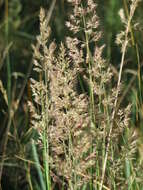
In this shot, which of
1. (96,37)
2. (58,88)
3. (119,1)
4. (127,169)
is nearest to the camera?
(58,88)

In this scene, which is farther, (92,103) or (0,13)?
(0,13)

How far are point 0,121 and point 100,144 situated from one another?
1.43m

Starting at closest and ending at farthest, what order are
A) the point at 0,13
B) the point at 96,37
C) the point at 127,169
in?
the point at 96,37
the point at 127,169
the point at 0,13

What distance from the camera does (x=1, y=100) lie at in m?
2.81

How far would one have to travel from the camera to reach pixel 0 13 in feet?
13.1

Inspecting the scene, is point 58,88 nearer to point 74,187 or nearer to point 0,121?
point 74,187

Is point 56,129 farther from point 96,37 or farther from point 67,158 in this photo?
point 96,37

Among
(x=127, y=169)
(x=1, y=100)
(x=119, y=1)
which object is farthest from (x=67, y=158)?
(x=119, y=1)

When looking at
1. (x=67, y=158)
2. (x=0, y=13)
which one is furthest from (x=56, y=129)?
(x=0, y=13)

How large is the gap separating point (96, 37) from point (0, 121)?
150cm

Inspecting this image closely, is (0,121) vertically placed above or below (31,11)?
below

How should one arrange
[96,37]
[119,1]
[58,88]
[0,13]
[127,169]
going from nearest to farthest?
[58,88] < [96,37] < [127,169] < [119,1] < [0,13]

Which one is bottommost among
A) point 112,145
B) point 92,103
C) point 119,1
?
point 112,145

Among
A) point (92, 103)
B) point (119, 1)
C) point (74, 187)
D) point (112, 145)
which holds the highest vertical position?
point (119, 1)
